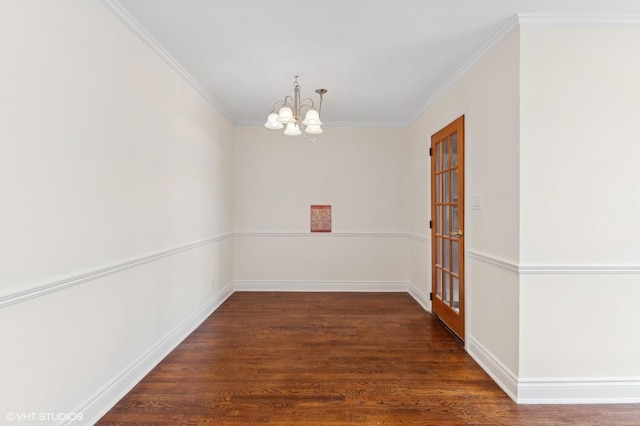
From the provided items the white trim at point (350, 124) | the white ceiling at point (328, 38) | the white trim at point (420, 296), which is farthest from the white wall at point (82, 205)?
the white trim at point (420, 296)

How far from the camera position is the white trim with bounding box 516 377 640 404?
2203mm

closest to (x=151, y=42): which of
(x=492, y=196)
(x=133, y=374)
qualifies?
(x=133, y=374)

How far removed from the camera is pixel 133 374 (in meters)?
2.38

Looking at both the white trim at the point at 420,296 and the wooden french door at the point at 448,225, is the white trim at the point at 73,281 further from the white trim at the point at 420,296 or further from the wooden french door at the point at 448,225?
the white trim at the point at 420,296

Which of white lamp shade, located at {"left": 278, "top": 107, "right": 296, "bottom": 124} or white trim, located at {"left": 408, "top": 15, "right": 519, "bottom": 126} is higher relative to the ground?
white trim, located at {"left": 408, "top": 15, "right": 519, "bottom": 126}

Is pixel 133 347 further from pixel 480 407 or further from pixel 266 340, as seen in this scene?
pixel 480 407

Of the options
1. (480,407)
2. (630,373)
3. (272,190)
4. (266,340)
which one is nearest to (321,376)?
(266,340)

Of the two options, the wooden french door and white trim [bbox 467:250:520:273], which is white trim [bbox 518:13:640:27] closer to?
the wooden french door

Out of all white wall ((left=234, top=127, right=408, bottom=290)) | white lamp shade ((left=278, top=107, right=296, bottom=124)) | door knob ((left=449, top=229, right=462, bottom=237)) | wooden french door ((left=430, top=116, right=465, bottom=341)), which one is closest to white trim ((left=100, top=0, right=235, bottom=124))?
white lamp shade ((left=278, top=107, right=296, bottom=124))

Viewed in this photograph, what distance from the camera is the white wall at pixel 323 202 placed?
505cm

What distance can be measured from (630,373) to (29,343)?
3.46m

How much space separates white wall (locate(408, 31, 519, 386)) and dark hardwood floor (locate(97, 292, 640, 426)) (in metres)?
0.32

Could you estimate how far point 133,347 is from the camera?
238cm

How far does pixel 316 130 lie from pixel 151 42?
1496 mm
